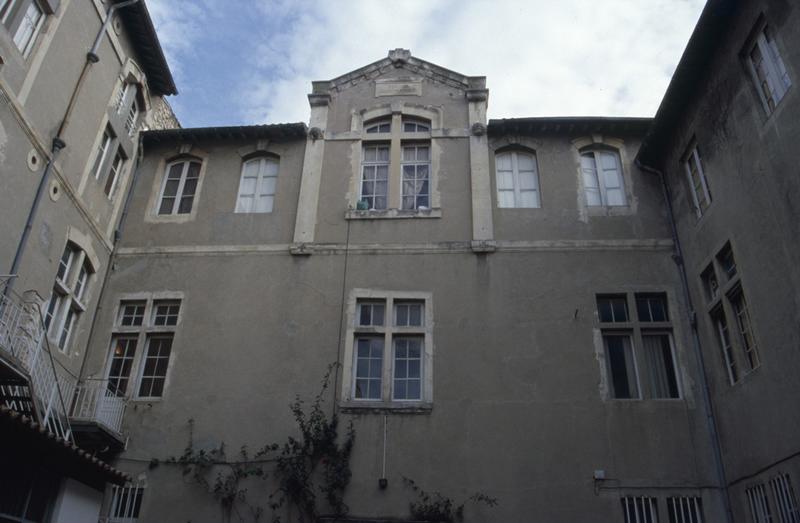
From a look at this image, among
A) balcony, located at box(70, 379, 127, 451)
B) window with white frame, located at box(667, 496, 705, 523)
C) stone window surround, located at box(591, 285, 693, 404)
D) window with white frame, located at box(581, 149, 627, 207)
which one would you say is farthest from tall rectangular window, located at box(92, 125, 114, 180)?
window with white frame, located at box(667, 496, 705, 523)

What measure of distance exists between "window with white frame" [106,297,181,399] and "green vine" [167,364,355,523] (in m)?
1.47

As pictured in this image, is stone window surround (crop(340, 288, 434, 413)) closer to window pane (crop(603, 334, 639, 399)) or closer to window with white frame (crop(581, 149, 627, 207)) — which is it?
window pane (crop(603, 334, 639, 399))

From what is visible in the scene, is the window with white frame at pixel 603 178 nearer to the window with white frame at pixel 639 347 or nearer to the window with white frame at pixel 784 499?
the window with white frame at pixel 639 347

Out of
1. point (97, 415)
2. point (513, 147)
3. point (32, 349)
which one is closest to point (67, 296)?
point (97, 415)

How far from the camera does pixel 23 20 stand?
11.2 m

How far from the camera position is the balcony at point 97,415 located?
1127 centimetres

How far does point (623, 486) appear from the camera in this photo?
11023 millimetres

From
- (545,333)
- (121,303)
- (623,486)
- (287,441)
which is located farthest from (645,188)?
(121,303)

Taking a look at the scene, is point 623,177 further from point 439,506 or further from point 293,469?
point 293,469

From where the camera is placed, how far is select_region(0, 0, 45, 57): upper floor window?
10.8m

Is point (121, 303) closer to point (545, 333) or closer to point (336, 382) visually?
point (336, 382)

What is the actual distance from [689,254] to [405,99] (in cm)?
679

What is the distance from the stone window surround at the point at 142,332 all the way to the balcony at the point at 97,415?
387mm

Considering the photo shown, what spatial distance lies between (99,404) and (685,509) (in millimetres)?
A: 9697
